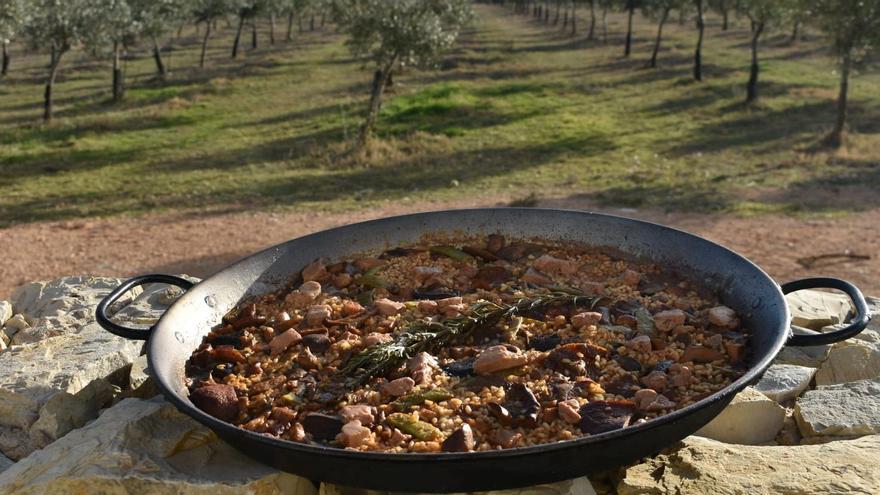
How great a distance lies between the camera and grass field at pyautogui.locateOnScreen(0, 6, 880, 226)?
38.8 ft

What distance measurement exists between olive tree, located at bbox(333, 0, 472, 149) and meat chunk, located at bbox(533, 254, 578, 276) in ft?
41.5

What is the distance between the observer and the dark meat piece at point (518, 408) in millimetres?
2330

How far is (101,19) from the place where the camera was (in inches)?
792

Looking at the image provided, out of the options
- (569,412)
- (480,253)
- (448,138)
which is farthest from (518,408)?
(448,138)

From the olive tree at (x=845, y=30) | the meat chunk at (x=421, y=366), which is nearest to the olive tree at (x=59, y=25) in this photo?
the olive tree at (x=845, y=30)

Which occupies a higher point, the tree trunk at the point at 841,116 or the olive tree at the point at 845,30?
the olive tree at the point at 845,30

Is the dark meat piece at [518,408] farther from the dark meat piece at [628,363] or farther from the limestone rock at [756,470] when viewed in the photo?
the limestone rock at [756,470]

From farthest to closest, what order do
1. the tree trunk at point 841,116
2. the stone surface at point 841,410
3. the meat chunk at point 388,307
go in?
the tree trunk at point 841,116 < the meat chunk at point 388,307 < the stone surface at point 841,410

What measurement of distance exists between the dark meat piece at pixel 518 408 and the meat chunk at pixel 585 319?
1.79ft

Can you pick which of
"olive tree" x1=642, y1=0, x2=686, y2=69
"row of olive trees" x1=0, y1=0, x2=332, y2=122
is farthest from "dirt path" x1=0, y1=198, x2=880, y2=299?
"olive tree" x1=642, y1=0, x2=686, y2=69

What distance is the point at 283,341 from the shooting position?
9.62 ft

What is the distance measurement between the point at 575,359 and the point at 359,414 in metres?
0.79

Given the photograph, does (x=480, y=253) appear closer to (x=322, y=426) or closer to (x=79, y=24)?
(x=322, y=426)

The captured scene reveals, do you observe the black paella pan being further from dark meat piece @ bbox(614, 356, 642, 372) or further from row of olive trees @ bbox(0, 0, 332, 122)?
row of olive trees @ bbox(0, 0, 332, 122)
